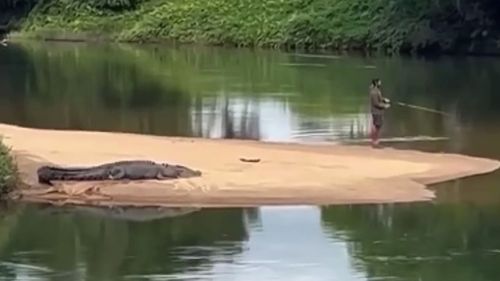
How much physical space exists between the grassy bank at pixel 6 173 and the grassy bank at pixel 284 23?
40.7 m

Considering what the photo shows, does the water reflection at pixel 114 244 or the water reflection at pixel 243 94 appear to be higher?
the water reflection at pixel 243 94

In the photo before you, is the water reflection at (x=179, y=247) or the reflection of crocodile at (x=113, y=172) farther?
the reflection of crocodile at (x=113, y=172)

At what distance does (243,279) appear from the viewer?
661 inches

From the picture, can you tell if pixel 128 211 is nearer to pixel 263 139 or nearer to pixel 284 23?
pixel 263 139

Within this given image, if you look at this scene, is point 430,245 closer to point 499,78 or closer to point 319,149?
point 319,149

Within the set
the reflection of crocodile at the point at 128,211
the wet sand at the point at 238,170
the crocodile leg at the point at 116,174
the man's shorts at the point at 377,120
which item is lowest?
the reflection of crocodile at the point at 128,211

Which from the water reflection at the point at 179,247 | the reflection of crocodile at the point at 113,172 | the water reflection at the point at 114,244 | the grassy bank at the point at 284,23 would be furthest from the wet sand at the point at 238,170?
the grassy bank at the point at 284,23

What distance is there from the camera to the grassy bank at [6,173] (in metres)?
22.1

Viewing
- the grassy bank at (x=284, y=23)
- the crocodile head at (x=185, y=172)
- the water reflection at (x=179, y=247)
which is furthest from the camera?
the grassy bank at (x=284, y=23)

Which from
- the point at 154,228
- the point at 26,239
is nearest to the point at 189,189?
the point at 154,228

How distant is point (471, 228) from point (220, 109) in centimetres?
1769

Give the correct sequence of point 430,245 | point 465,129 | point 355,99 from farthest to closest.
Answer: point 355,99 < point 465,129 < point 430,245

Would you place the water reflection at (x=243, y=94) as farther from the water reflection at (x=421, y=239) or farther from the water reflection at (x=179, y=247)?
the water reflection at (x=179, y=247)

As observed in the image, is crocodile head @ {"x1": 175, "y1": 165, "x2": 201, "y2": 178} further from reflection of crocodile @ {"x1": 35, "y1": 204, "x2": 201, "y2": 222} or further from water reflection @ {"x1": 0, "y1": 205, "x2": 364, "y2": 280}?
water reflection @ {"x1": 0, "y1": 205, "x2": 364, "y2": 280}
